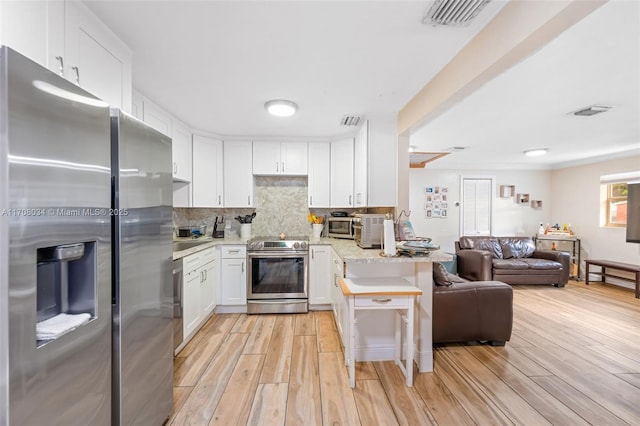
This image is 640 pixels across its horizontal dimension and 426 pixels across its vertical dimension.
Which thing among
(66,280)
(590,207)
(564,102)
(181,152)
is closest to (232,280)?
(181,152)

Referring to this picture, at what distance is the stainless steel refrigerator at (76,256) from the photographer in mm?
775

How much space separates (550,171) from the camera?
20.6ft

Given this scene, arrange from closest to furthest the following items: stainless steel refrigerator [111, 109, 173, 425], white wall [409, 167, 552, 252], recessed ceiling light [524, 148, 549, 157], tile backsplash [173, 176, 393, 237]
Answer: stainless steel refrigerator [111, 109, 173, 425] < tile backsplash [173, 176, 393, 237] < recessed ceiling light [524, 148, 549, 157] < white wall [409, 167, 552, 252]

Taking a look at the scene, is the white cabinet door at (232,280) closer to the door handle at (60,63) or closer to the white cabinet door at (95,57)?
the white cabinet door at (95,57)

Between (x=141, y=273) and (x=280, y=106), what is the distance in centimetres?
189

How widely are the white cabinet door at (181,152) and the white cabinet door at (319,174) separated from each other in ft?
5.20

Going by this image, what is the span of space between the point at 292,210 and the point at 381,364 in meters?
2.44

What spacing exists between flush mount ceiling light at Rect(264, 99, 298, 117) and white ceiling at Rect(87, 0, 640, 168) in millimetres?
70

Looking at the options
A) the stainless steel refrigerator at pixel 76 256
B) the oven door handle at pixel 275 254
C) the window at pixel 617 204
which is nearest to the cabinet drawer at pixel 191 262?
the oven door handle at pixel 275 254

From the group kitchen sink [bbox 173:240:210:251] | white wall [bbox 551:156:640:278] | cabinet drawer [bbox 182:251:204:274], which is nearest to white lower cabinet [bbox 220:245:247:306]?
kitchen sink [bbox 173:240:210:251]

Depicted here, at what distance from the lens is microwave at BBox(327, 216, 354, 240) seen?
3534 millimetres

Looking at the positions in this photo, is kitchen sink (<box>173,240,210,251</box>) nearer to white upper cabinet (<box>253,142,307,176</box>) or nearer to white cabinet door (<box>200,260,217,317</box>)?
white cabinet door (<box>200,260,217,317</box>)

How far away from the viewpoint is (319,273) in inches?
137

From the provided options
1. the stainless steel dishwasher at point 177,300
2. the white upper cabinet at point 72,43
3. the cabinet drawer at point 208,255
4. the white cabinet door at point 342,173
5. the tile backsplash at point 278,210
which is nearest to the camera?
the white upper cabinet at point 72,43
